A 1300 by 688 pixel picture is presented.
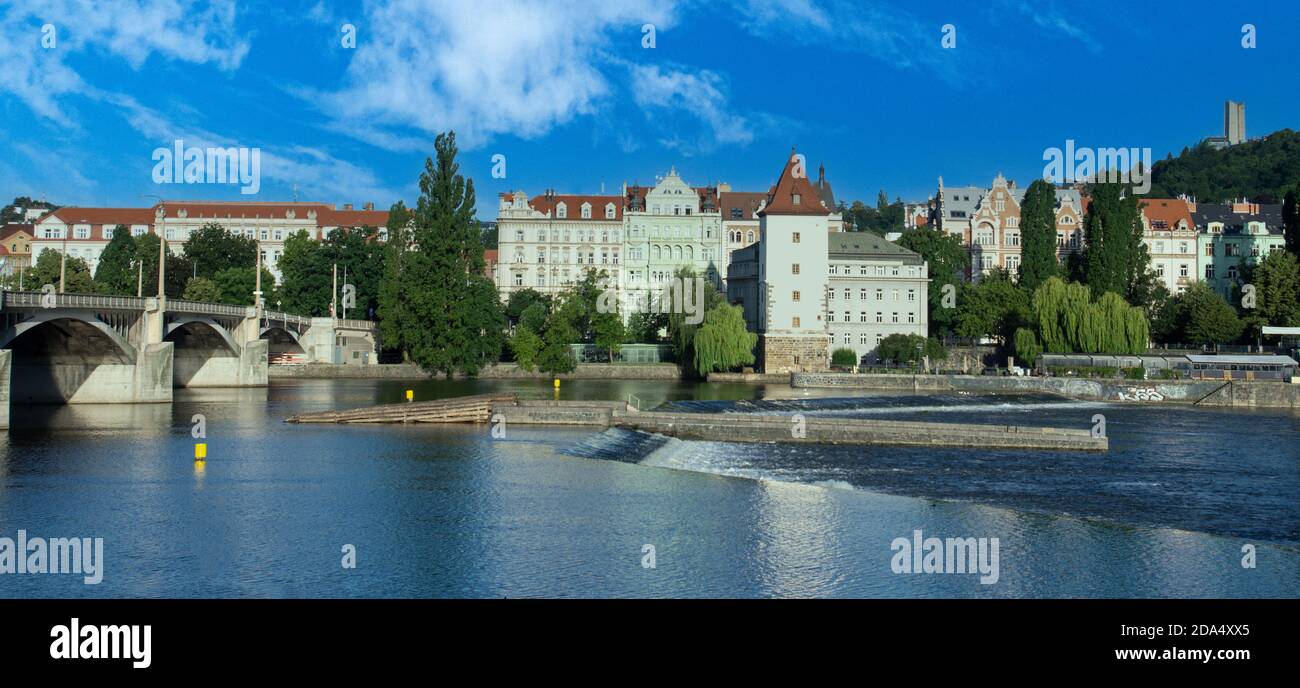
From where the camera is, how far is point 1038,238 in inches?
3595

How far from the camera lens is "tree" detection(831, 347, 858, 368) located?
9206cm

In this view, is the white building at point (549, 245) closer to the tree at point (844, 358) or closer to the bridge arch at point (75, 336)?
the tree at point (844, 358)

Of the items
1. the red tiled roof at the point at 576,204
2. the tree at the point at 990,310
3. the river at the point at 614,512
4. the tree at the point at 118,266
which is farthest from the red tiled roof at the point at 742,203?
the river at the point at 614,512

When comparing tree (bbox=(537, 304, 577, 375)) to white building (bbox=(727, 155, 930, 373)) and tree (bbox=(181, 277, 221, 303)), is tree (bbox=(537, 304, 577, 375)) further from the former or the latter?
tree (bbox=(181, 277, 221, 303))

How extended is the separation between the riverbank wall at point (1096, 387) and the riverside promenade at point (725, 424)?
2892cm

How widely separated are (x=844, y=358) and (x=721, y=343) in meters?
14.5

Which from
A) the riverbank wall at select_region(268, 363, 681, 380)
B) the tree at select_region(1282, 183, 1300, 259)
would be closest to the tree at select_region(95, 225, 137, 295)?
the riverbank wall at select_region(268, 363, 681, 380)

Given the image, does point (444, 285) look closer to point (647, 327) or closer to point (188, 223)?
point (647, 327)

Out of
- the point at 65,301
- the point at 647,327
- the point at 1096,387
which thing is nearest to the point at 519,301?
the point at 647,327

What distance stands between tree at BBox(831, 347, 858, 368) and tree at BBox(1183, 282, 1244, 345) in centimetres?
2473

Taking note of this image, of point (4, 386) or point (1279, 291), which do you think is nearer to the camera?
point (4, 386)

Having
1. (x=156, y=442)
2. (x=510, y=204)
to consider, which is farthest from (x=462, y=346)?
(x=156, y=442)
